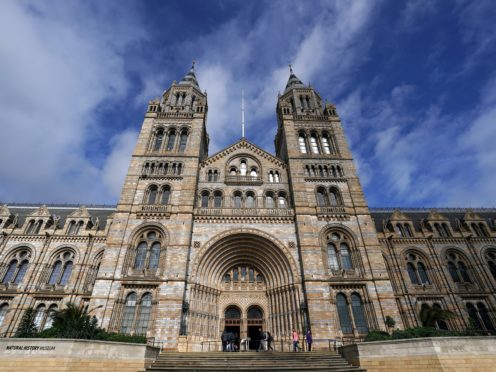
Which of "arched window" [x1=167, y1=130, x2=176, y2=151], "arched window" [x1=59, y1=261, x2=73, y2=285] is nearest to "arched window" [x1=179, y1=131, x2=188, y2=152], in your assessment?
"arched window" [x1=167, y1=130, x2=176, y2=151]

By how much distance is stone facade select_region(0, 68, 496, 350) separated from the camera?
62.6ft

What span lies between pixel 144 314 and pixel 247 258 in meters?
8.79

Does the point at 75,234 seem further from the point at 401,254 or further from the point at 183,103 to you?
the point at 401,254

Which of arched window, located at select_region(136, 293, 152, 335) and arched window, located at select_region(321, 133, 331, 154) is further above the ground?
arched window, located at select_region(321, 133, 331, 154)

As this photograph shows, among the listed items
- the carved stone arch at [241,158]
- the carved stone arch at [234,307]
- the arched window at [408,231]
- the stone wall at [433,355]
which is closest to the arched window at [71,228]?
the carved stone arch at [241,158]

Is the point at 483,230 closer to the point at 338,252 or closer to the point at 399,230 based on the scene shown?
the point at 399,230

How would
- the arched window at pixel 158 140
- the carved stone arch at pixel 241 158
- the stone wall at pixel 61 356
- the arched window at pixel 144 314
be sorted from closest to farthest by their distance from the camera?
1. the stone wall at pixel 61 356
2. the arched window at pixel 144 314
3. the carved stone arch at pixel 241 158
4. the arched window at pixel 158 140

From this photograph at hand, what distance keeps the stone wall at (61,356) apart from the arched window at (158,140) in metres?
18.4

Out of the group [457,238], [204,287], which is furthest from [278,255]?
[457,238]

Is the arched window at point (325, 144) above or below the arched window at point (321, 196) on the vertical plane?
above

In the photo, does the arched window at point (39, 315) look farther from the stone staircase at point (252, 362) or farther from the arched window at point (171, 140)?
the arched window at point (171, 140)

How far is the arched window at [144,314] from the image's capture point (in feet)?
59.2

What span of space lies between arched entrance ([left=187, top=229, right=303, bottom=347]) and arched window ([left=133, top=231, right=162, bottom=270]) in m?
3.19

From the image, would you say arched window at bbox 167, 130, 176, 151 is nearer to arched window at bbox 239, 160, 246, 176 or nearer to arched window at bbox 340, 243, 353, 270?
arched window at bbox 239, 160, 246, 176
